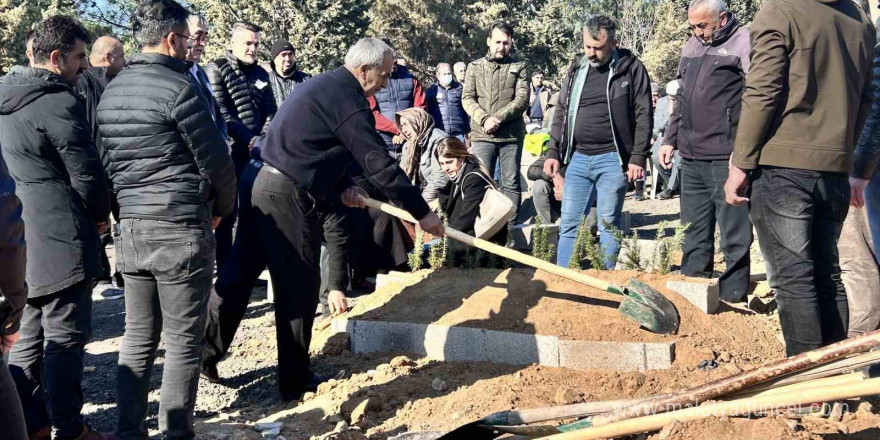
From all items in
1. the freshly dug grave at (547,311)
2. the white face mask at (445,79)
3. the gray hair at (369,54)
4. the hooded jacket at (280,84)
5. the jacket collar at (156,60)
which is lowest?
the freshly dug grave at (547,311)

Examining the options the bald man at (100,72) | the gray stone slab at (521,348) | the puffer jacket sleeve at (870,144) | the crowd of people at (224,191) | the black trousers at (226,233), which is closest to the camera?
the crowd of people at (224,191)

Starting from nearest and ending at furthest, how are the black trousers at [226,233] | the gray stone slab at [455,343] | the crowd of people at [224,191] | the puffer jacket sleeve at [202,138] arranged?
1. the puffer jacket sleeve at [202,138]
2. the crowd of people at [224,191]
3. the gray stone slab at [455,343]
4. the black trousers at [226,233]

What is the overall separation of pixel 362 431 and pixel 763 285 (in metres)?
3.79

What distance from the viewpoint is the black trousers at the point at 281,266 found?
494 cm

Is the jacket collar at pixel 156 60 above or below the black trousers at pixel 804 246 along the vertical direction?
above

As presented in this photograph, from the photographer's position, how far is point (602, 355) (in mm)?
5051

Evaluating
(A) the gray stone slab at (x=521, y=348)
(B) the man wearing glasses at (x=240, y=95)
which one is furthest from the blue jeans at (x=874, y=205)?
(B) the man wearing glasses at (x=240, y=95)

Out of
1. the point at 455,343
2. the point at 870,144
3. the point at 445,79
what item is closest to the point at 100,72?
the point at 455,343

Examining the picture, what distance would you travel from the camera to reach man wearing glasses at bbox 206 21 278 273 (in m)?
7.35

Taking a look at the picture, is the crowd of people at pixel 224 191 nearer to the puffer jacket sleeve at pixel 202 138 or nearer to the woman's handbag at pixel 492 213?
the puffer jacket sleeve at pixel 202 138

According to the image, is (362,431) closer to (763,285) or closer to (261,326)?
(261,326)

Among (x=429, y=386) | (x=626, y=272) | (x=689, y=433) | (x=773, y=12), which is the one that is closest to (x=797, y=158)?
(x=773, y=12)

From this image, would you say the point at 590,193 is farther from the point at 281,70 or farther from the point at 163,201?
the point at 163,201

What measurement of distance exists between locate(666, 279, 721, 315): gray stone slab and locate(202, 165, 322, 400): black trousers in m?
2.48
